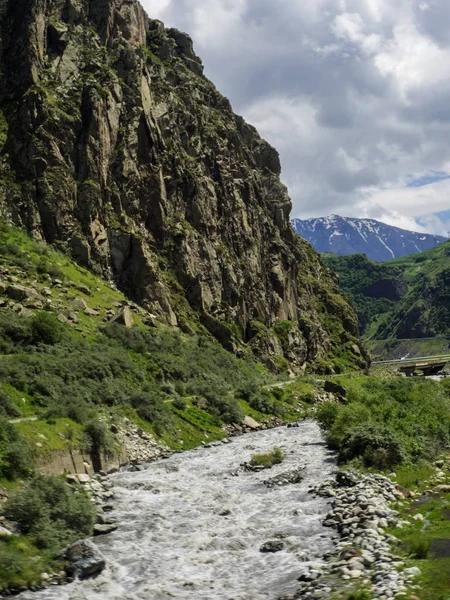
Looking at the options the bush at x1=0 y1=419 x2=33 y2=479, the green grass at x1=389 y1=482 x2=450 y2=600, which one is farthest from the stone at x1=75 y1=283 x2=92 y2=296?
the green grass at x1=389 y1=482 x2=450 y2=600

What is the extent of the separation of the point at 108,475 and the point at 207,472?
831cm

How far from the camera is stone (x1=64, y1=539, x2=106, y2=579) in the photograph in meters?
23.6

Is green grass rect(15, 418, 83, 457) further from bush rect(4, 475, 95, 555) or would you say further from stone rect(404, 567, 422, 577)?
stone rect(404, 567, 422, 577)

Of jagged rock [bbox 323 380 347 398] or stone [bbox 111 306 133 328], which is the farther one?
jagged rock [bbox 323 380 347 398]

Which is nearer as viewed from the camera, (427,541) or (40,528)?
(427,541)

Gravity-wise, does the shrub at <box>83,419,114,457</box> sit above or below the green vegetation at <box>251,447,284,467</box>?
above

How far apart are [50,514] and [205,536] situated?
319 inches

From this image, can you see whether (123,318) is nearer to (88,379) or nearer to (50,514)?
(88,379)

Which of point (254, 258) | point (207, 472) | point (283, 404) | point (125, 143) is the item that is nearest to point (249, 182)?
point (254, 258)

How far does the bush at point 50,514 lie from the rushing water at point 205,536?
1741 mm

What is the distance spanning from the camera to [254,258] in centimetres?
18238

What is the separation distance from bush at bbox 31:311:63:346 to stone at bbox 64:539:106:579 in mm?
46722

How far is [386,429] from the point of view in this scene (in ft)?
147

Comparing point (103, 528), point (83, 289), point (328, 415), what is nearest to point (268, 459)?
point (328, 415)
